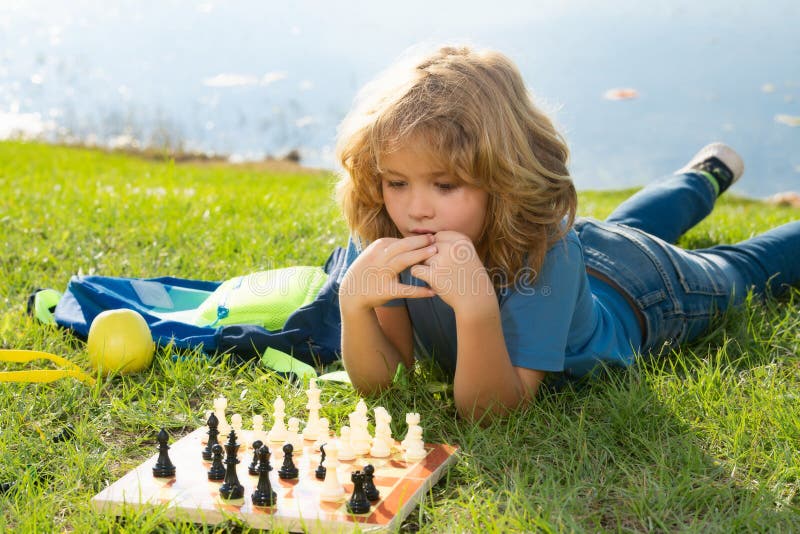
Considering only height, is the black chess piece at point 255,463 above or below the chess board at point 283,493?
above

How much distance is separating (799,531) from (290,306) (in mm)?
1924

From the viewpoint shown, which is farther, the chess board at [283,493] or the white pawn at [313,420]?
the white pawn at [313,420]

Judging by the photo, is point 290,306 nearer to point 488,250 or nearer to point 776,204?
point 488,250

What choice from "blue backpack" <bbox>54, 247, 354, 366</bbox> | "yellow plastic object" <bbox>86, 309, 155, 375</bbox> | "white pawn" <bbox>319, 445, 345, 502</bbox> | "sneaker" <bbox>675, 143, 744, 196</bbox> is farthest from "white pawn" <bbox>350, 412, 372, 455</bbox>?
"sneaker" <bbox>675, 143, 744, 196</bbox>

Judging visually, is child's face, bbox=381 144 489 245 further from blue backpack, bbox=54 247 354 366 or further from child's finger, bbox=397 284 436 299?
blue backpack, bbox=54 247 354 366

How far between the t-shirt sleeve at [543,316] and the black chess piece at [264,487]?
826 mm

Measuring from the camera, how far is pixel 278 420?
2.26 metres

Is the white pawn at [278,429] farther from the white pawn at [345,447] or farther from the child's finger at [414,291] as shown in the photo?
the child's finger at [414,291]

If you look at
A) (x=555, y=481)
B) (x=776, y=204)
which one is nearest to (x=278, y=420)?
(x=555, y=481)

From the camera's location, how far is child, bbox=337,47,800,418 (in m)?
2.23

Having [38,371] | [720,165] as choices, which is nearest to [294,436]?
[38,371]

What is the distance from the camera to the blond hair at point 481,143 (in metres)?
2.21

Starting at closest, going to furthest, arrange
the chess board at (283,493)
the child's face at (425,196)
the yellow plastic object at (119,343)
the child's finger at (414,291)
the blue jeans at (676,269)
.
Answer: the chess board at (283,493) → the child's face at (425,196) → the child's finger at (414,291) → the yellow plastic object at (119,343) → the blue jeans at (676,269)

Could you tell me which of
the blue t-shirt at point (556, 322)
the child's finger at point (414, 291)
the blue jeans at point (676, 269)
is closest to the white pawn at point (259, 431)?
the child's finger at point (414, 291)
